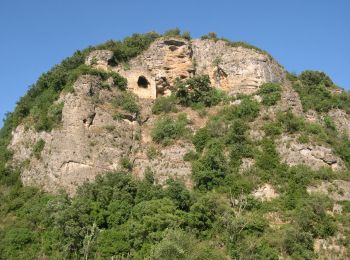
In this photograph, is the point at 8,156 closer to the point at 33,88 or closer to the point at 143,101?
the point at 33,88

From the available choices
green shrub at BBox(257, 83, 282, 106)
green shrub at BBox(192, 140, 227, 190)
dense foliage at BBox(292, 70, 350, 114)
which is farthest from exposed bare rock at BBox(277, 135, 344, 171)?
dense foliage at BBox(292, 70, 350, 114)

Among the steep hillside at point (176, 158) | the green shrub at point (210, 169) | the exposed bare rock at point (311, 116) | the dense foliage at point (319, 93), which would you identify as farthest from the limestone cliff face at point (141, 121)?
the dense foliage at point (319, 93)

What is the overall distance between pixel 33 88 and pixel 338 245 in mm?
30458

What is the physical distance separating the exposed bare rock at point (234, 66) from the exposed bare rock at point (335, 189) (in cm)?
1345

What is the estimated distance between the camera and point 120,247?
33.5 metres

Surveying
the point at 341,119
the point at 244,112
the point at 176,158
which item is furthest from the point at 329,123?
the point at 176,158

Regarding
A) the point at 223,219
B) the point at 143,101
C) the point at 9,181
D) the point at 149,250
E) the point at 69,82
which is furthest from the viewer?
the point at 143,101

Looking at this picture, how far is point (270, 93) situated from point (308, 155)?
333 inches

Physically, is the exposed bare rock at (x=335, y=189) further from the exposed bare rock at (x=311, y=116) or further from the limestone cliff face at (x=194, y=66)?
the limestone cliff face at (x=194, y=66)

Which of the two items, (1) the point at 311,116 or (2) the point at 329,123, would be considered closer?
(1) the point at 311,116

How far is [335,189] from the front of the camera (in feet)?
127

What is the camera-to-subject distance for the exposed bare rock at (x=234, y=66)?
167 feet

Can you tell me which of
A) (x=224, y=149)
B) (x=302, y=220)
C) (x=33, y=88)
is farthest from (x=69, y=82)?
(x=302, y=220)

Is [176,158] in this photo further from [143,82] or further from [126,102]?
[143,82]
